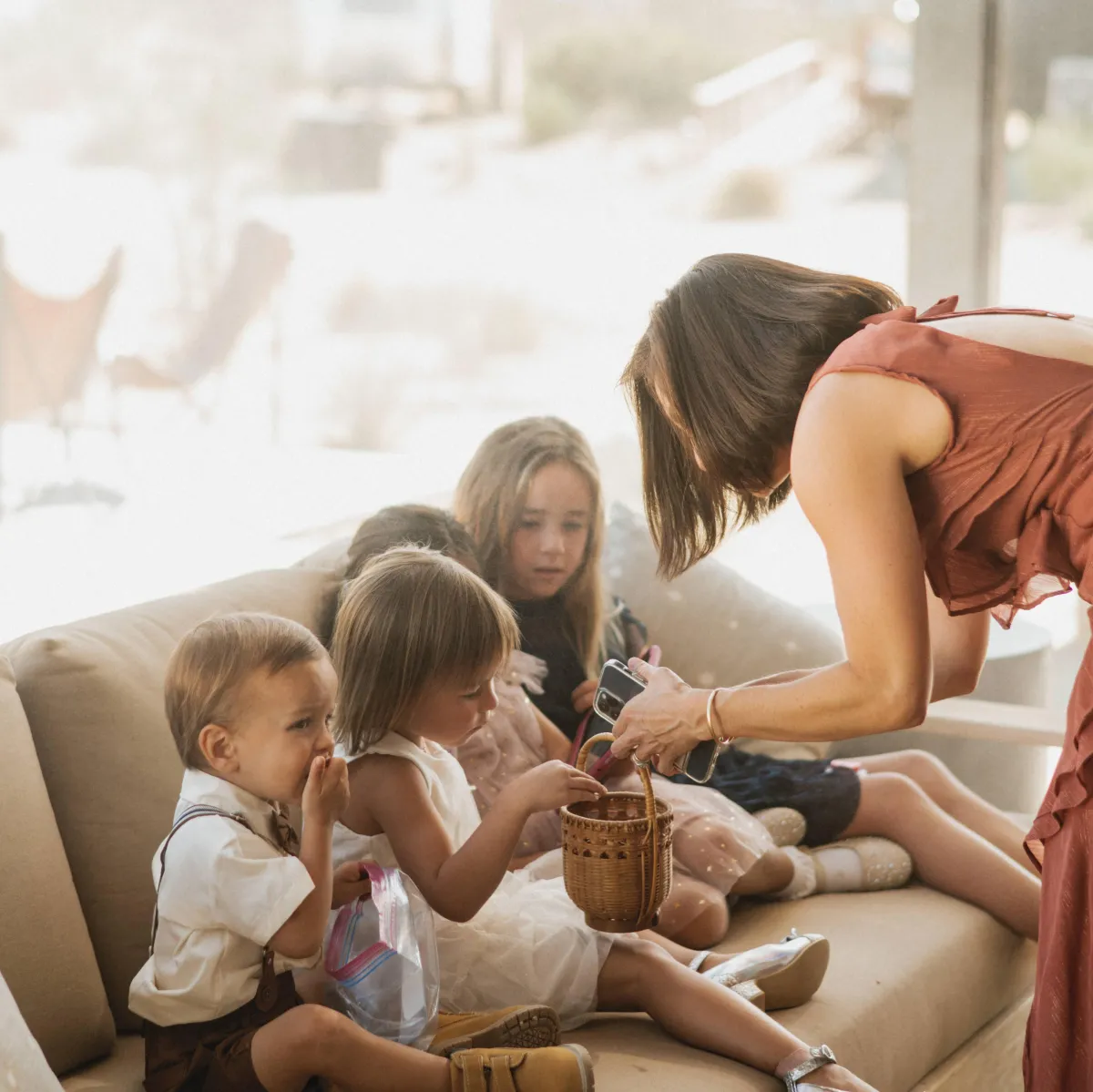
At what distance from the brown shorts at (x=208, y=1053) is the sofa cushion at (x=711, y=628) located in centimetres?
129

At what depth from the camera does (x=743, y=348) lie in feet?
5.16

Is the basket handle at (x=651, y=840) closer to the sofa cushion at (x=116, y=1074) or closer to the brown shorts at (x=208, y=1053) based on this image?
the brown shorts at (x=208, y=1053)

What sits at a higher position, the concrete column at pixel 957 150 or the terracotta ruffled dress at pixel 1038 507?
the concrete column at pixel 957 150

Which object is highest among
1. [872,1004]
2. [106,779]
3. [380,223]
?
[380,223]

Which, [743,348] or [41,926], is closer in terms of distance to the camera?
[743,348]

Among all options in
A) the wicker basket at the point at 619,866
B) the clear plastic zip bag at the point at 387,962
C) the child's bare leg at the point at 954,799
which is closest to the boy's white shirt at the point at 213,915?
the clear plastic zip bag at the point at 387,962

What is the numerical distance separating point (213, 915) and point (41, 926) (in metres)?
0.26

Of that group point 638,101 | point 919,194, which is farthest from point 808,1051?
point 638,101

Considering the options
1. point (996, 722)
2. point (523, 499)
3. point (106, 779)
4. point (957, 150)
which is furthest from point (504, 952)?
point (957, 150)

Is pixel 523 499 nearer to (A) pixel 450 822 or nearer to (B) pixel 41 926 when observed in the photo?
(A) pixel 450 822

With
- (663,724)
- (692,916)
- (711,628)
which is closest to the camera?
(663,724)

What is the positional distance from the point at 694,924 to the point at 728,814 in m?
0.23

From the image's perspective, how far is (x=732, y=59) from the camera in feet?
21.1

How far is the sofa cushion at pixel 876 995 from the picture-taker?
180cm
